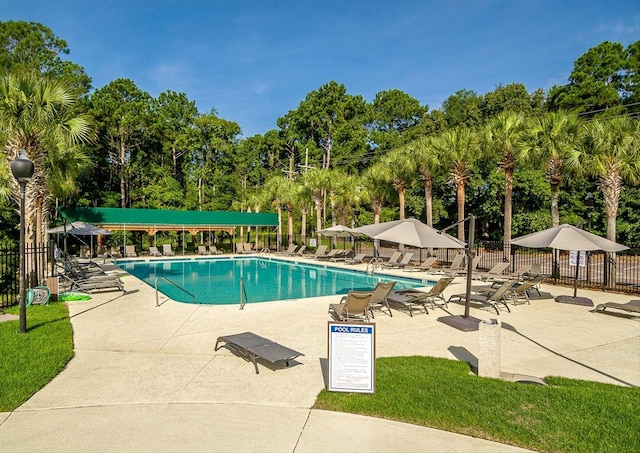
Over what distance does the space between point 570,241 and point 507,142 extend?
8758 mm

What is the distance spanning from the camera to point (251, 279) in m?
18.6

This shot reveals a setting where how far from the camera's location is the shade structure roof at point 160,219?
2523 cm

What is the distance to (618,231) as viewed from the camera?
96.9 ft

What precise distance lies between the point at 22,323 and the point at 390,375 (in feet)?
21.8

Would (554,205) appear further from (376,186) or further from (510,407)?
(510,407)

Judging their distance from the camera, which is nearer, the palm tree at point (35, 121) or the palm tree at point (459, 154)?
the palm tree at point (35, 121)

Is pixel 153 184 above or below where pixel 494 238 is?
above

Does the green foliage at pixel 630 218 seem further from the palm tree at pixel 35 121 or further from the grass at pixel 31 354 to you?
the grass at pixel 31 354

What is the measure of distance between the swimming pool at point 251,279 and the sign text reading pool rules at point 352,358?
8.54 m

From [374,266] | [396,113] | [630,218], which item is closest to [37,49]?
[374,266]

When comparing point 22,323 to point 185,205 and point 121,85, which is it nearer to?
point 185,205

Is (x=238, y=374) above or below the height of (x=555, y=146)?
below

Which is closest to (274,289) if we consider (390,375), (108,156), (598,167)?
(390,375)

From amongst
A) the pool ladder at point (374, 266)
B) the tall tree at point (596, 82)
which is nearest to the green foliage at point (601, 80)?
the tall tree at point (596, 82)
